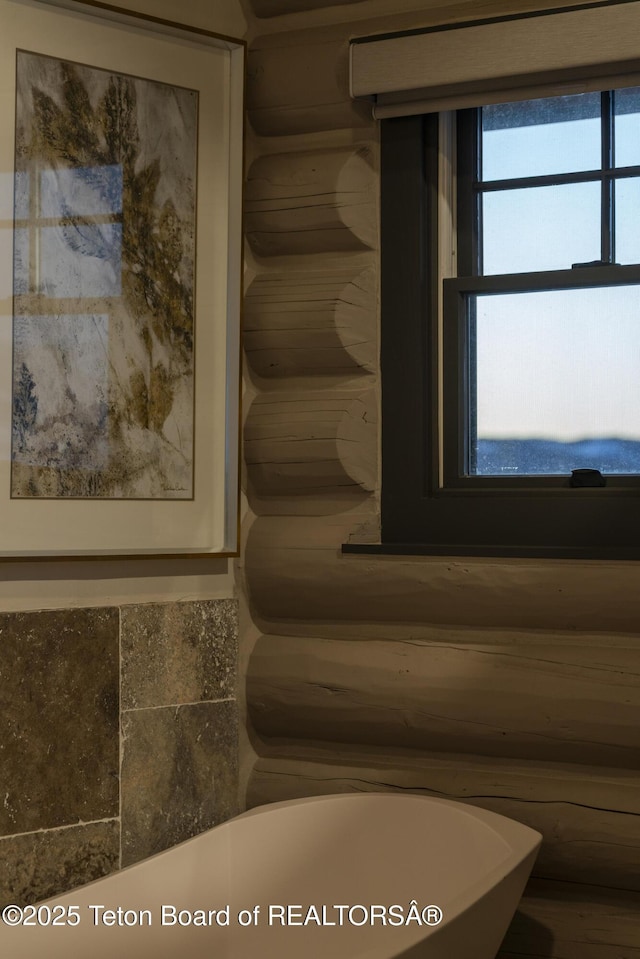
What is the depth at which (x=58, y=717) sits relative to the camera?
2.19 metres

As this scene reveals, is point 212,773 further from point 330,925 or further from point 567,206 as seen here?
point 567,206

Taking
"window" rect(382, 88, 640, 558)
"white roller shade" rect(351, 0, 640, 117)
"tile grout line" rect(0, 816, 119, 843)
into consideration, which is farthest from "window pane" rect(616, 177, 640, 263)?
Result: "tile grout line" rect(0, 816, 119, 843)

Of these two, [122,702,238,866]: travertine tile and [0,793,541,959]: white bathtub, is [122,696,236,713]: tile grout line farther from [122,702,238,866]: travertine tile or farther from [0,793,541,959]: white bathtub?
[0,793,541,959]: white bathtub

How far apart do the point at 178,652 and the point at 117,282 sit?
3.05 feet

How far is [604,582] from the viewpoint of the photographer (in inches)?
88.3

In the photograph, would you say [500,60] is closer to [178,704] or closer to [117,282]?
[117,282]

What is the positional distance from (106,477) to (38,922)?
0.98 metres

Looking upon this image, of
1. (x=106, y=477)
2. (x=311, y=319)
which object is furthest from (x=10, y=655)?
(x=311, y=319)

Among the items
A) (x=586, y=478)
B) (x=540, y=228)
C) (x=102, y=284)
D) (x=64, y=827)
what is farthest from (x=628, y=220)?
(x=64, y=827)

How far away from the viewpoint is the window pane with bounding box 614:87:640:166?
7.97 ft

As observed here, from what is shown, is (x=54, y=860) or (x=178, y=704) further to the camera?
(x=178, y=704)

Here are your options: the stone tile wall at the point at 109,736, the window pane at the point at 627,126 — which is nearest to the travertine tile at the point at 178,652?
the stone tile wall at the point at 109,736

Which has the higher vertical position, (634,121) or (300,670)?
(634,121)

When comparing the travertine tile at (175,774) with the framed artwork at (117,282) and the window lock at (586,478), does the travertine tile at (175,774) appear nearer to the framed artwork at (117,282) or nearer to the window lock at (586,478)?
the framed artwork at (117,282)
